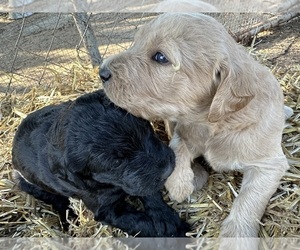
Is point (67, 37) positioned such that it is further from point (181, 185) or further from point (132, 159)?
point (132, 159)

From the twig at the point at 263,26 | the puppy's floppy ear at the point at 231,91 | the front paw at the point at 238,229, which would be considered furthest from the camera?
the twig at the point at 263,26

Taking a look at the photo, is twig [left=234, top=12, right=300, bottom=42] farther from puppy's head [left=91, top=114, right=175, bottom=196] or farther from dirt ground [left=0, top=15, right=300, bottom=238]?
puppy's head [left=91, top=114, right=175, bottom=196]

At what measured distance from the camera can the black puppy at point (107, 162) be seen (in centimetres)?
277

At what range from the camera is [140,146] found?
9.18 feet

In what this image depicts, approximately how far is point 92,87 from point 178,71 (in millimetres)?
1934

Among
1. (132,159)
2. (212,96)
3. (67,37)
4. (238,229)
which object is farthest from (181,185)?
(67,37)

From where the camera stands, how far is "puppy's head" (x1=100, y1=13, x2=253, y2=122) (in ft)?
8.82

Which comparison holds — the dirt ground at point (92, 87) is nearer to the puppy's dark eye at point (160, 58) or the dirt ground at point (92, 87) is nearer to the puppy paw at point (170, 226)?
the puppy paw at point (170, 226)

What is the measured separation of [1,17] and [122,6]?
2.78m

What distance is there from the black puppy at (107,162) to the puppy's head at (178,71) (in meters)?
0.16

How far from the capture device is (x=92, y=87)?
4.52 m

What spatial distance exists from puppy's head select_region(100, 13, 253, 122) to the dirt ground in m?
0.85

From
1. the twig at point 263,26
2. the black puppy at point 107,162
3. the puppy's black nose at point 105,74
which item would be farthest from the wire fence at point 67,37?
the puppy's black nose at point 105,74

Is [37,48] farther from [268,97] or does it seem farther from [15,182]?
[268,97]
